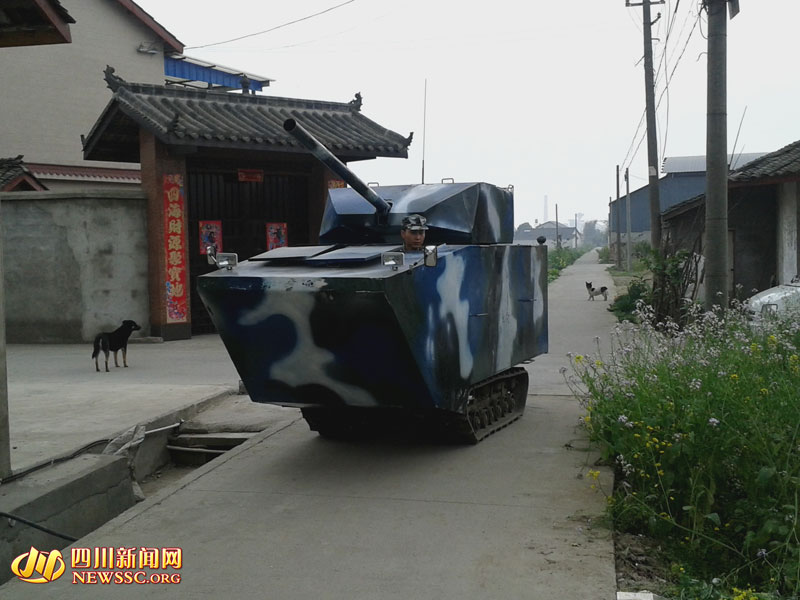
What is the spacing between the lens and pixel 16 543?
5.63 m

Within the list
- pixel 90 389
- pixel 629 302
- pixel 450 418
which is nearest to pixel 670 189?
pixel 629 302

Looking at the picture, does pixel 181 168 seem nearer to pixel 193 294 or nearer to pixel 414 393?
pixel 193 294

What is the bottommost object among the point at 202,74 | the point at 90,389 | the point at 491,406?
the point at 90,389

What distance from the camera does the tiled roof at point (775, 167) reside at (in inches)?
559

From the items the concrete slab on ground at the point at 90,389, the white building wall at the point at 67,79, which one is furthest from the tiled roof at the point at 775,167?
the white building wall at the point at 67,79

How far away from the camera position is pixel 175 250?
15.3m

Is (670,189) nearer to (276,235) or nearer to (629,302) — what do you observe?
(629,302)

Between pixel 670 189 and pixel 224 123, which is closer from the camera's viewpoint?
pixel 224 123

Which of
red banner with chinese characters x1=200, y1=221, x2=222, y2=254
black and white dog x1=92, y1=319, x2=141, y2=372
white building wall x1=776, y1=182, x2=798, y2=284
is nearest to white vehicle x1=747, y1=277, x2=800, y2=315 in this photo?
white building wall x1=776, y1=182, x2=798, y2=284

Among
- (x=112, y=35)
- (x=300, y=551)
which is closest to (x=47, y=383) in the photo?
(x=300, y=551)

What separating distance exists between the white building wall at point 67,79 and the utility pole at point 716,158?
732 inches

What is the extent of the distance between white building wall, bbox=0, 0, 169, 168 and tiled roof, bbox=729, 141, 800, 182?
16.2 meters
